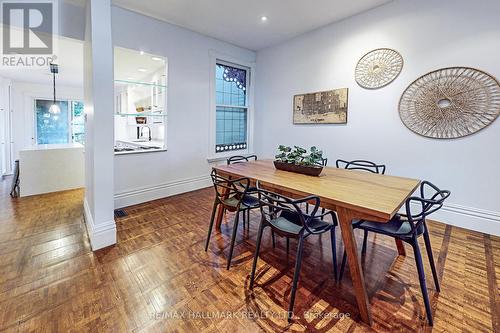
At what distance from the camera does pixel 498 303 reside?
1.63m

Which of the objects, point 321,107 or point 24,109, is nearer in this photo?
point 321,107

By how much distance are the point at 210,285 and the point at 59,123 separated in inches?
312

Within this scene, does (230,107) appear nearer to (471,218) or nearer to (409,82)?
(409,82)

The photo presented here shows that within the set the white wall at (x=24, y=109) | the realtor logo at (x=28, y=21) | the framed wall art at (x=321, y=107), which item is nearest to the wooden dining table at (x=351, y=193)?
the framed wall art at (x=321, y=107)

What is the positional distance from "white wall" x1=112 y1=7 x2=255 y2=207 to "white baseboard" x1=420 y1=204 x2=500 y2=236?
3.66 metres

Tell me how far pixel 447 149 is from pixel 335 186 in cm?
200

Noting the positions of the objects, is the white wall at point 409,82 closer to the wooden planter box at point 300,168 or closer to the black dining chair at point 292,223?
the wooden planter box at point 300,168

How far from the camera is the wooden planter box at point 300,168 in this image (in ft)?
7.29

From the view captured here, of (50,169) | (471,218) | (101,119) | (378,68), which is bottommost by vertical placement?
(471,218)

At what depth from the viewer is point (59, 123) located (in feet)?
23.3

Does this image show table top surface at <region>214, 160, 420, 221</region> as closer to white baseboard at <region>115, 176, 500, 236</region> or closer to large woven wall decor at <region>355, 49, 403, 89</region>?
white baseboard at <region>115, 176, 500, 236</region>

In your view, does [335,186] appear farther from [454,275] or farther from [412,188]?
[454,275]

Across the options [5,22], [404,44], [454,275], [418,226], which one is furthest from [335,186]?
[5,22]

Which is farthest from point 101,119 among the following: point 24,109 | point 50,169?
point 24,109
